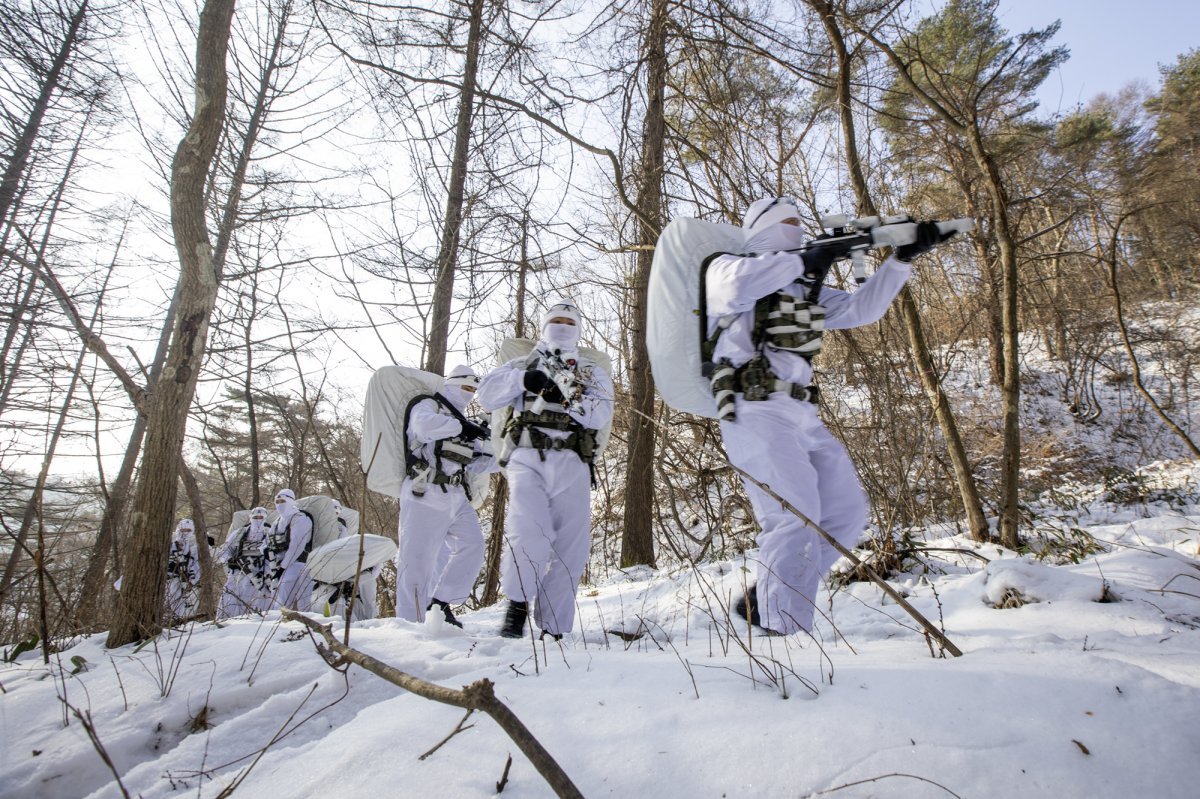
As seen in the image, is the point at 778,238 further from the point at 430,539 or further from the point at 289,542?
the point at 289,542

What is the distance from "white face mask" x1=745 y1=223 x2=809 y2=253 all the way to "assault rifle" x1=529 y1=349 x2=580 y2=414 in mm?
1548

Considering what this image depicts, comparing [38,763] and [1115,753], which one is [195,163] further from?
[1115,753]

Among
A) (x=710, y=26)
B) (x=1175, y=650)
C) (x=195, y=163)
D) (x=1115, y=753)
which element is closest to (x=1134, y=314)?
(x=710, y=26)

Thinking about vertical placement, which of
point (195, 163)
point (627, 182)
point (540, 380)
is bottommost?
point (540, 380)

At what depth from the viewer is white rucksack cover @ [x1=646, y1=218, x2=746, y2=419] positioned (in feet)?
10.6

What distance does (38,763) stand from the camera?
172cm

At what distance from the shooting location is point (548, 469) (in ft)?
12.0

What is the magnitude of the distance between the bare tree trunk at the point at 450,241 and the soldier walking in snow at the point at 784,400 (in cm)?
474

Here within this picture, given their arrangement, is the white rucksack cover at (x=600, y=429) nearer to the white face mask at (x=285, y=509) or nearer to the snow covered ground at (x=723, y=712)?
the snow covered ground at (x=723, y=712)

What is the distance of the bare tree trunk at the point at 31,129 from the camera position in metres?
9.31

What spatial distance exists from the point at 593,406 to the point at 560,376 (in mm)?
327

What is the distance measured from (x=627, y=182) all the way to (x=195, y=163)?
4.48 meters

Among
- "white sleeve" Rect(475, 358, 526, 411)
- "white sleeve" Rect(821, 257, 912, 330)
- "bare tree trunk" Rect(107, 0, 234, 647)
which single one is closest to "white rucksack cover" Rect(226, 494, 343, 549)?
"bare tree trunk" Rect(107, 0, 234, 647)

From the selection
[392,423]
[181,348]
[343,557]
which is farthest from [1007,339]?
[343,557]
